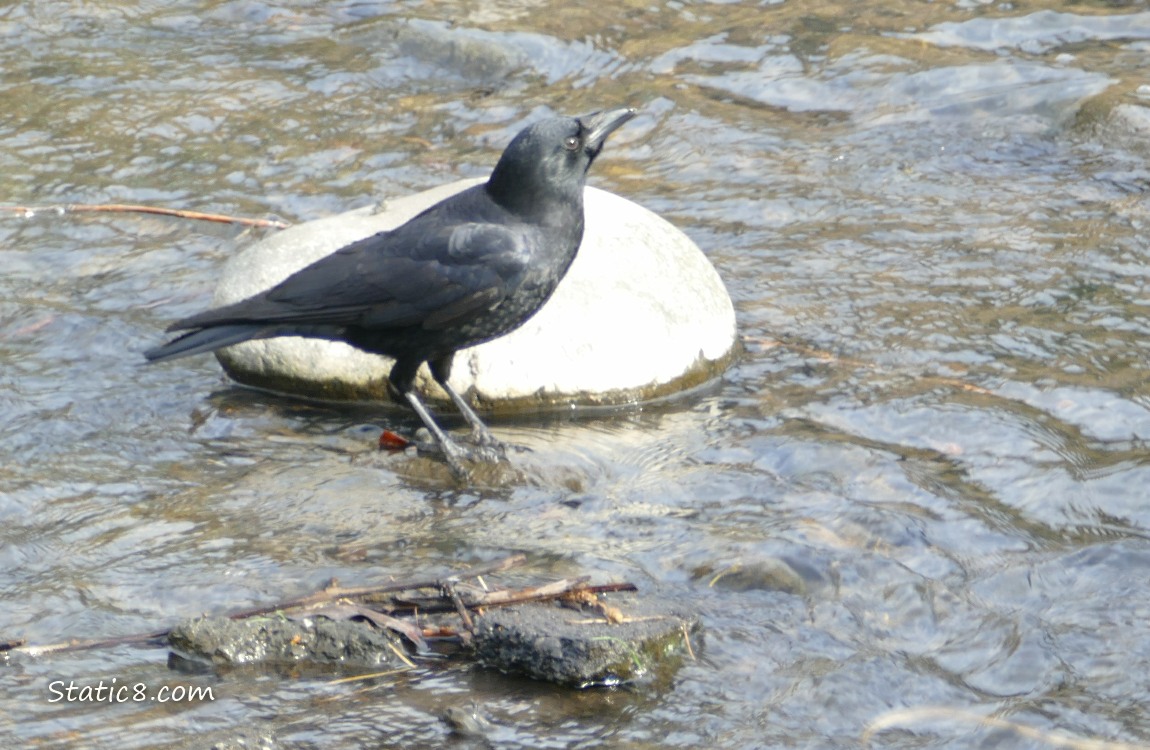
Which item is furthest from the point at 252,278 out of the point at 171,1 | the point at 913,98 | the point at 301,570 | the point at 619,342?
the point at 171,1

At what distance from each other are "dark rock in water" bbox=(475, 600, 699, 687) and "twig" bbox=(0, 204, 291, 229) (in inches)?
159

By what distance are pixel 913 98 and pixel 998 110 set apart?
499 millimetres

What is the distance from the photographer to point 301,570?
430 centimetres

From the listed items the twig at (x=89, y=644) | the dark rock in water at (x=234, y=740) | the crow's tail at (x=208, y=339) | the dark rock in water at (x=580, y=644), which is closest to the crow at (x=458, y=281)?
the crow's tail at (x=208, y=339)

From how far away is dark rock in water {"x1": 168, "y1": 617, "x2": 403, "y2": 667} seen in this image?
12.2ft

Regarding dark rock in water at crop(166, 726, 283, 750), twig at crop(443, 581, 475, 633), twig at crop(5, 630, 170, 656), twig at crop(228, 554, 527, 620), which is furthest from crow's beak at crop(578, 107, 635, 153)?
dark rock in water at crop(166, 726, 283, 750)

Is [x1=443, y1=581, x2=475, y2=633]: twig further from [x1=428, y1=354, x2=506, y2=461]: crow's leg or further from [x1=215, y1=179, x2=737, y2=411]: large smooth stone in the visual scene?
[x1=215, y1=179, x2=737, y2=411]: large smooth stone

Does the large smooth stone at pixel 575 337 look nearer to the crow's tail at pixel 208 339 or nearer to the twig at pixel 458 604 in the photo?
the crow's tail at pixel 208 339

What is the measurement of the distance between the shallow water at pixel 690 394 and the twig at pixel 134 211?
0.05 metres

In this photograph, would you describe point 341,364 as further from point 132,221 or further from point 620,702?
point 620,702

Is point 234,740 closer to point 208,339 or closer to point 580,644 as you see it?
point 580,644

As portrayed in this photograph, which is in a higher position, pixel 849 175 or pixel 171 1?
pixel 171 1

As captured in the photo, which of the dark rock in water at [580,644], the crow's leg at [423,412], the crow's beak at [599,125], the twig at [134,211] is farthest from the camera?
the twig at [134,211]

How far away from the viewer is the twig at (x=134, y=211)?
7.38 m
